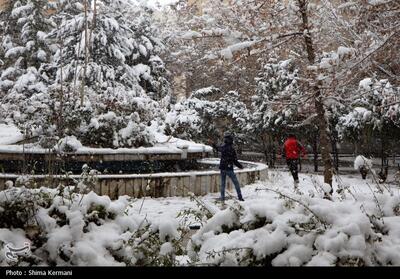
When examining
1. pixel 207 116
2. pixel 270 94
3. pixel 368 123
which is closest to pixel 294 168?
pixel 368 123

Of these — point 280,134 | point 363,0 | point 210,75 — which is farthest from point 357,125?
point 210,75

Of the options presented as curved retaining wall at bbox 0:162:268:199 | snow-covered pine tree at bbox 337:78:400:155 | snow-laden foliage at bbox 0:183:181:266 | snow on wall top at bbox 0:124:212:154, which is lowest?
curved retaining wall at bbox 0:162:268:199

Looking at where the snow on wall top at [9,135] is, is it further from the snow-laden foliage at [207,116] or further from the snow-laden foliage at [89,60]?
the snow-laden foliage at [207,116]

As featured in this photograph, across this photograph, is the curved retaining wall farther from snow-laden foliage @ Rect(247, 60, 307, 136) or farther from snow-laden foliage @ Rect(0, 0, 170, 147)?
snow-laden foliage @ Rect(247, 60, 307, 136)

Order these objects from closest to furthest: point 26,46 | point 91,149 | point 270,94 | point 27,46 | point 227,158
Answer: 1. point 227,158
2. point 91,149
3. point 270,94
4. point 27,46
5. point 26,46

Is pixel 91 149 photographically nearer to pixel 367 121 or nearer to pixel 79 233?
pixel 79 233

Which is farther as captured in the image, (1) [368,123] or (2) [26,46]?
(2) [26,46]

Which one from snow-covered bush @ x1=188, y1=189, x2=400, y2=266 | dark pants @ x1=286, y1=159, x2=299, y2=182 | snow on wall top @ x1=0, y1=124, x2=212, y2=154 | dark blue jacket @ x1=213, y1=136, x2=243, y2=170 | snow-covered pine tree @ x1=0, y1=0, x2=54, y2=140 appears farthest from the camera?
snow-covered pine tree @ x1=0, y1=0, x2=54, y2=140

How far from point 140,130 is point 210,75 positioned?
67.5 ft

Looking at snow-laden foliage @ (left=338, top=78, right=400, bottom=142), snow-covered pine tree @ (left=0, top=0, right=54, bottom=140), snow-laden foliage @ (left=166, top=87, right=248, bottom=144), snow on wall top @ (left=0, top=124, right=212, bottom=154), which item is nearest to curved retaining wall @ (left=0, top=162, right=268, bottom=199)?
snow on wall top @ (left=0, top=124, right=212, bottom=154)

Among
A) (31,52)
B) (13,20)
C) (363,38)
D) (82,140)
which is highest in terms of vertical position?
(13,20)

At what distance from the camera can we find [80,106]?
11250 millimetres

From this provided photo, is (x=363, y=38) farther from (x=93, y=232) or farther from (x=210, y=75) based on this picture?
(x=210, y=75)
